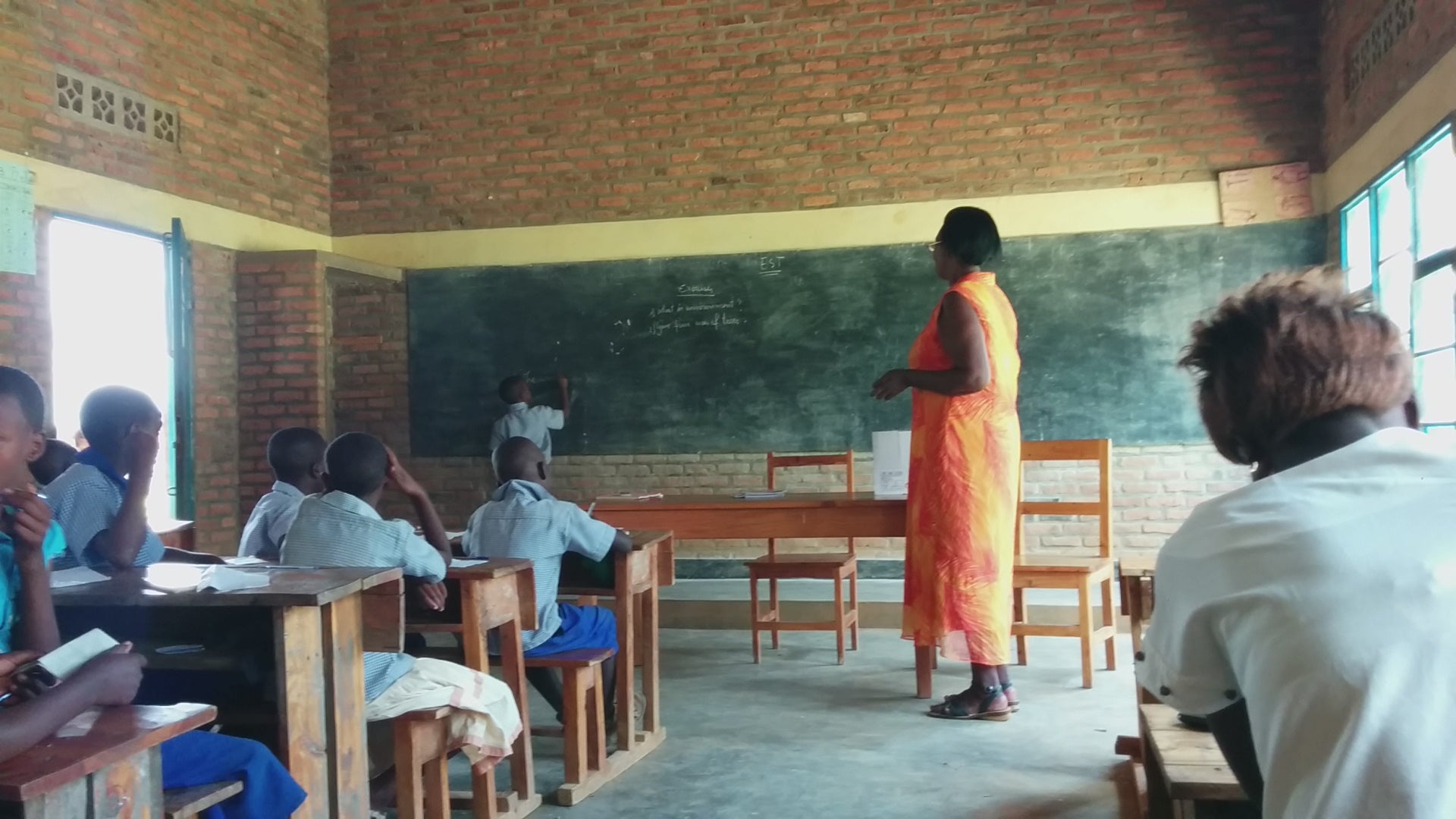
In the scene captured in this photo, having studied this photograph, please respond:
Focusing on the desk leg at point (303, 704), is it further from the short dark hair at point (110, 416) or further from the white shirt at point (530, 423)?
the white shirt at point (530, 423)

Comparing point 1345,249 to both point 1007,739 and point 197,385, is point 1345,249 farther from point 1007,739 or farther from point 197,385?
point 197,385

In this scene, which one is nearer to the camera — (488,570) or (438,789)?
(438,789)

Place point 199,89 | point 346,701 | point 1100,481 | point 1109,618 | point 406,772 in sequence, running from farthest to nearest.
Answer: point 199,89
point 1109,618
point 1100,481
point 406,772
point 346,701

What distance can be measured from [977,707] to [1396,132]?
3.11 meters

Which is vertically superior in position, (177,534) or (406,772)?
(177,534)

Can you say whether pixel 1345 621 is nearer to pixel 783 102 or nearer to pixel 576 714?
pixel 576 714

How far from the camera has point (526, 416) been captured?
654 cm

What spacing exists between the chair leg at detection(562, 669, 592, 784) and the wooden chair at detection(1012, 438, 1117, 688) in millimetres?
1823

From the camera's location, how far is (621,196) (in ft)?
22.0

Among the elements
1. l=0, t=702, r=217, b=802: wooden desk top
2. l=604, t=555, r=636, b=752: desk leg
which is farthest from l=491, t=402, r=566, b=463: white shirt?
l=0, t=702, r=217, b=802: wooden desk top

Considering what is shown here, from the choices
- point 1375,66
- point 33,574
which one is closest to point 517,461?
point 33,574

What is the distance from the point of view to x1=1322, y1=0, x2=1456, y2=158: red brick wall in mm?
4284

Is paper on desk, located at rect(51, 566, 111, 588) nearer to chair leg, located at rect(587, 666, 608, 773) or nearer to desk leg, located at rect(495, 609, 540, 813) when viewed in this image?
desk leg, located at rect(495, 609, 540, 813)

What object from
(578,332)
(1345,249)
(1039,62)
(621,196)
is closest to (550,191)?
(621,196)
